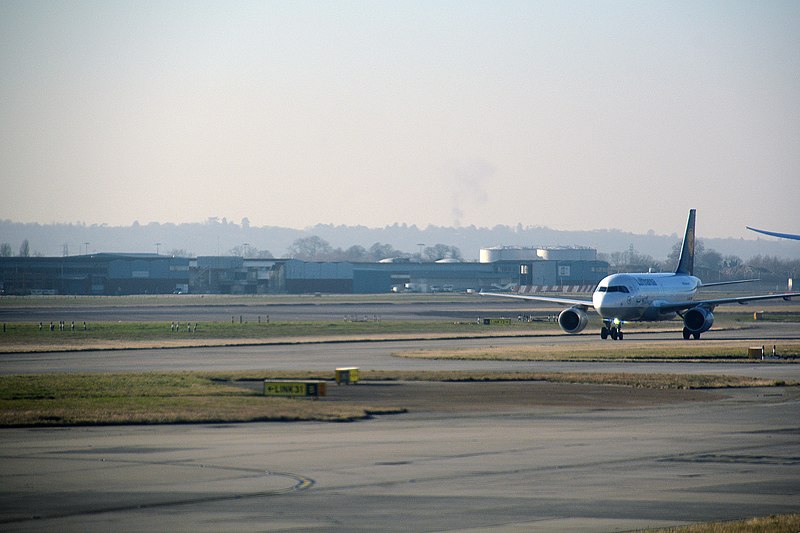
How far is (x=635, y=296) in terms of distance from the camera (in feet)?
256

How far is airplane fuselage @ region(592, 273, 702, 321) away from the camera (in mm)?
77438

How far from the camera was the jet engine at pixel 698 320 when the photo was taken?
251 feet

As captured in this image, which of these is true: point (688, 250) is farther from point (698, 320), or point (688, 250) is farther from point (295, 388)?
point (295, 388)

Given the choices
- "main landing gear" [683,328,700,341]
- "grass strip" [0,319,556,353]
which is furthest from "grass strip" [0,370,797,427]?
"main landing gear" [683,328,700,341]

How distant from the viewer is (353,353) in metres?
63.0

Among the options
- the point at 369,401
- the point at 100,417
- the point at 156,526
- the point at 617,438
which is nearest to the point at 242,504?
the point at 156,526

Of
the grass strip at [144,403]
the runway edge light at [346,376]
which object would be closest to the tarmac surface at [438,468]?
the grass strip at [144,403]

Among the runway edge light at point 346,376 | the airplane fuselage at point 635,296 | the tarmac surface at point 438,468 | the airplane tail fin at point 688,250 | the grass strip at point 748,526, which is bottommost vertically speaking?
the tarmac surface at point 438,468

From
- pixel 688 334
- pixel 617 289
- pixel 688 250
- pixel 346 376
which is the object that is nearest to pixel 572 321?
pixel 617 289

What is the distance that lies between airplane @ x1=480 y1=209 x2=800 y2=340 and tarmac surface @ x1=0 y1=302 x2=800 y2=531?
36824 mm

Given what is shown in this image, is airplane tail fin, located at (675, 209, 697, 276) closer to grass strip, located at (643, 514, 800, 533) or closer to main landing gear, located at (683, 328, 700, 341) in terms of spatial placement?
main landing gear, located at (683, 328, 700, 341)

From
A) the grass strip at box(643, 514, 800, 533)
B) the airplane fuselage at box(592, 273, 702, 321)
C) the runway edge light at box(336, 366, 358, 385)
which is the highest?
the airplane fuselage at box(592, 273, 702, 321)

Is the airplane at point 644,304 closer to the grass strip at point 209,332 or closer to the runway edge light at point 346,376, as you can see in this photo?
the grass strip at point 209,332

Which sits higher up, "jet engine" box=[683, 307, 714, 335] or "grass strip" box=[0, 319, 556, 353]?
"jet engine" box=[683, 307, 714, 335]
